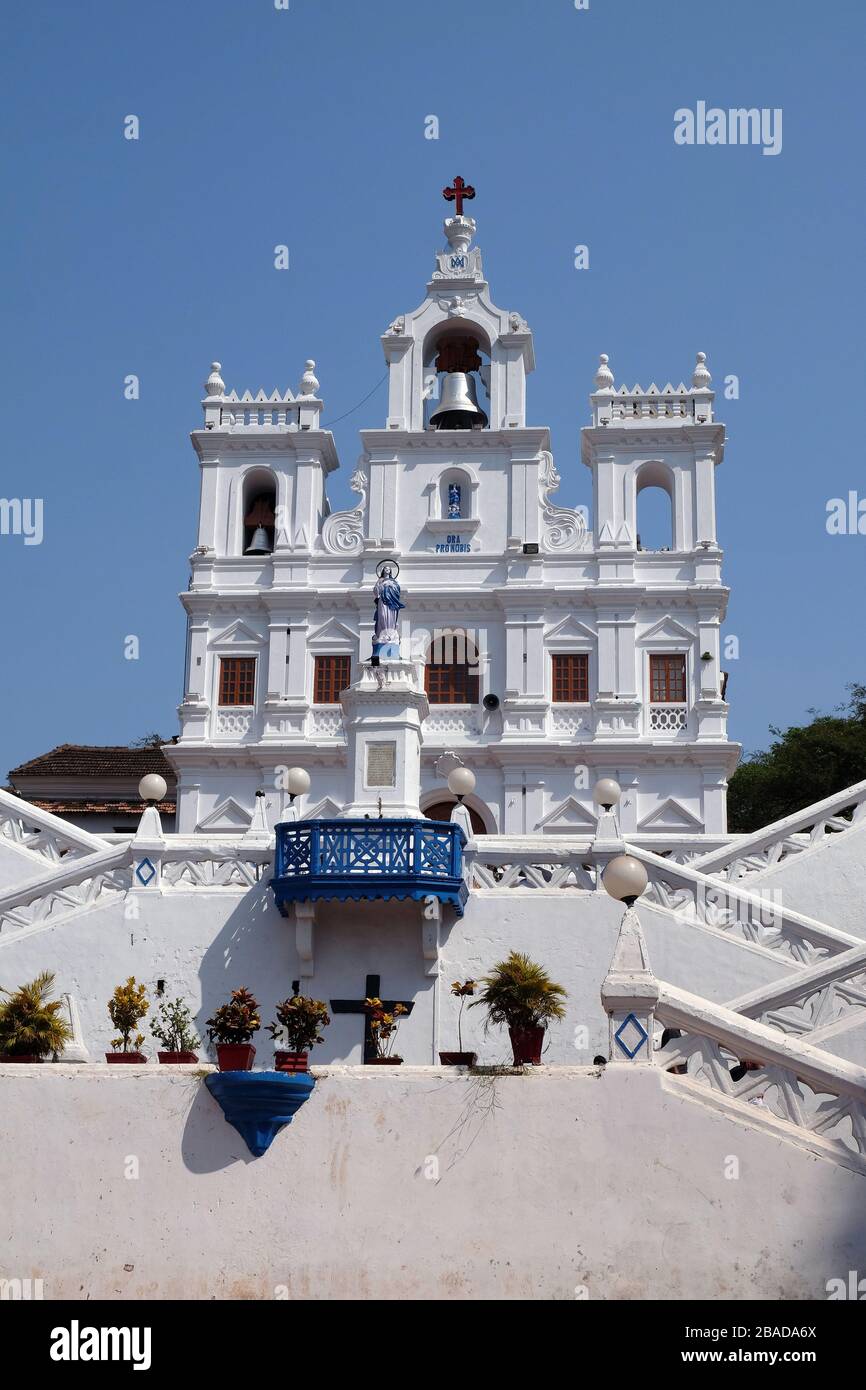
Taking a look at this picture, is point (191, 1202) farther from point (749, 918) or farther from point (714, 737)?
point (714, 737)

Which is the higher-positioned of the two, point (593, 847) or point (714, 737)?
point (714, 737)

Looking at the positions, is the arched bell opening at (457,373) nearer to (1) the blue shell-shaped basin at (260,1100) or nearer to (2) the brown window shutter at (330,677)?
(2) the brown window shutter at (330,677)

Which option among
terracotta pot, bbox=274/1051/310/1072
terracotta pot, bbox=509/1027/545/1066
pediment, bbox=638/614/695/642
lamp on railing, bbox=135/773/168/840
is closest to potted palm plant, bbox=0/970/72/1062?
terracotta pot, bbox=274/1051/310/1072

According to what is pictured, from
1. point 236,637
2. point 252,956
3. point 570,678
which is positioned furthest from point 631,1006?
point 236,637

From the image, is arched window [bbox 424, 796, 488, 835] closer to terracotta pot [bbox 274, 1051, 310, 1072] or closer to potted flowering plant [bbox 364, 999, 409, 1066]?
potted flowering plant [bbox 364, 999, 409, 1066]

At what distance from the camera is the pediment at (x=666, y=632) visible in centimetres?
4134

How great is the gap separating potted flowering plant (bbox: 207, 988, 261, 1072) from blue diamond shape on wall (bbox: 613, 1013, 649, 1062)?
365cm

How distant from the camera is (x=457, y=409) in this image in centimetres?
4344

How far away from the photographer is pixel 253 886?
81.3 ft

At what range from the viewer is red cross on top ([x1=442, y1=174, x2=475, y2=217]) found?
4491 centimetres

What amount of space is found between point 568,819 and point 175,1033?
19507 mm
